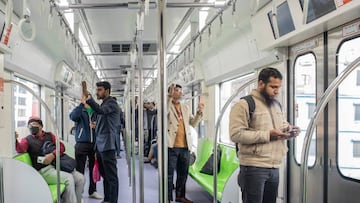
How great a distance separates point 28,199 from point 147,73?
852 centimetres

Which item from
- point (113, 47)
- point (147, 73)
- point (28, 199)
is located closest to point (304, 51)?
point (28, 199)

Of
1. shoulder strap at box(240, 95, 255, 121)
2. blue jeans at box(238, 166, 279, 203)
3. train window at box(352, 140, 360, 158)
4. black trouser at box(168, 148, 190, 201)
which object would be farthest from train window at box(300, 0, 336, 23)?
black trouser at box(168, 148, 190, 201)

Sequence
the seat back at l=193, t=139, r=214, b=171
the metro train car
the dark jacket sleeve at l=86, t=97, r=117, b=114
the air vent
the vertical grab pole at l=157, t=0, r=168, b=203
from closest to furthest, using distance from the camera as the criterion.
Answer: the vertical grab pole at l=157, t=0, r=168, b=203 → the metro train car → the dark jacket sleeve at l=86, t=97, r=117, b=114 → the seat back at l=193, t=139, r=214, b=171 → the air vent

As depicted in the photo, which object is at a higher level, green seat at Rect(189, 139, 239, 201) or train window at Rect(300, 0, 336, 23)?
train window at Rect(300, 0, 336, 23)

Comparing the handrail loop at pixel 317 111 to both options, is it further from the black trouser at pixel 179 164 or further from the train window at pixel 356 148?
the black trouser at pixel 179 164

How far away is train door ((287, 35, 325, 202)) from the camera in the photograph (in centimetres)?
291

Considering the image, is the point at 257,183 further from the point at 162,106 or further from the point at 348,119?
the point at 162,106

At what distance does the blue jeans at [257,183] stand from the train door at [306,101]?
1.94ft

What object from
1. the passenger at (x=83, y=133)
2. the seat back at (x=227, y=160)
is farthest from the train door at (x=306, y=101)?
the passenger at (x=83, y=133)

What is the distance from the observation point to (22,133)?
16.2 feet

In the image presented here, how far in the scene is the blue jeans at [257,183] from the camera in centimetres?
245

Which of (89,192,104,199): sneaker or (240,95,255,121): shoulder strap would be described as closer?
(240,95,255,121): shoulder strap

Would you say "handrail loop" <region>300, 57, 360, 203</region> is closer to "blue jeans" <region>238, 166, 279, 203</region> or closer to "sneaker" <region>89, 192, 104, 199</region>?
"blue jeans" <region>238, 166, 279, 203</region>

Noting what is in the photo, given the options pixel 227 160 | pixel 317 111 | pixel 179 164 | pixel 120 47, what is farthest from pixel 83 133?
pixel 317 111
